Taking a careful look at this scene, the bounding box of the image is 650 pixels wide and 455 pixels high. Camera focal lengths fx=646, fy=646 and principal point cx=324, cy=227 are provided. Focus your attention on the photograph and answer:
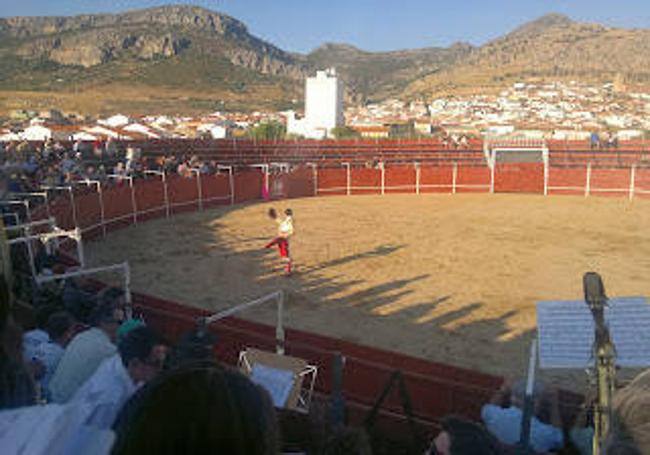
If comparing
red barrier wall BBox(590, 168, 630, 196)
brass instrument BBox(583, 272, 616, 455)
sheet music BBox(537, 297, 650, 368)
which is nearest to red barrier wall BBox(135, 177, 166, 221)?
red barrier wall BBox(590, 168, 630, 196)

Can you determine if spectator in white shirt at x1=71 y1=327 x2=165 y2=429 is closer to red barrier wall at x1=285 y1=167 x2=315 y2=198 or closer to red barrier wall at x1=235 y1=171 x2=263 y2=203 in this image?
red barrier wall at x1=235 y1=171 x2=263 y2=203

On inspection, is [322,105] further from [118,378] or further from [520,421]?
[118,378]

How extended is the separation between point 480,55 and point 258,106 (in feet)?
263

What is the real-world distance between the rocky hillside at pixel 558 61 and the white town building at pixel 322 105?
80.1m

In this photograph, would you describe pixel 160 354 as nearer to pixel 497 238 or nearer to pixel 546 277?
pixel 546 277

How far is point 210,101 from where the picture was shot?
124 meters

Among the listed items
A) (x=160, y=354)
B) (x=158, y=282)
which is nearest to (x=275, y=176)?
(x=158, y=282)

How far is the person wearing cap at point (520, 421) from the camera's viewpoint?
4.43m

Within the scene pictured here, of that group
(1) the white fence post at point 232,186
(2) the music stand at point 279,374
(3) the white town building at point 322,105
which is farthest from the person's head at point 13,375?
(3) the white town building at point 322,105

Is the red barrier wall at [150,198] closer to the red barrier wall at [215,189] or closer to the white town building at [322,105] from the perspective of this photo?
the red barrier wall at [215,189]

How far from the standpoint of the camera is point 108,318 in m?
5.74

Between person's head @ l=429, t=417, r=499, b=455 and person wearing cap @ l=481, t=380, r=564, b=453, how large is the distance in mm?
1180

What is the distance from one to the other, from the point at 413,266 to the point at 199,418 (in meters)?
13.9

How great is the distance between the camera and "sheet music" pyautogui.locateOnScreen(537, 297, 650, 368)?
3301 mm
